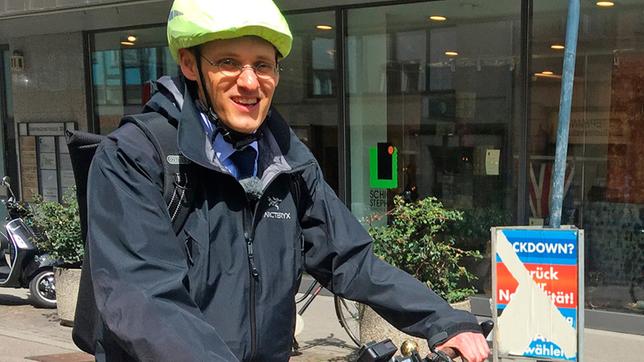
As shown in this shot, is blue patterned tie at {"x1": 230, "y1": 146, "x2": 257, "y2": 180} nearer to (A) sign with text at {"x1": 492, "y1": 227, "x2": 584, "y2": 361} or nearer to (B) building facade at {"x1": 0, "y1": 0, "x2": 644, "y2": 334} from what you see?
(A) sign with text at {"x1": 492, "y1": 227, "x2": 584, "y2": 361}

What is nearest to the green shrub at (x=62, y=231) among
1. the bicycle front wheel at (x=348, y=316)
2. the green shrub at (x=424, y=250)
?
the bicycle front wheel at (x=348, y=316)

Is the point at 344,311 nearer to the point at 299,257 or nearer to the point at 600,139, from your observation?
the point at 600,139

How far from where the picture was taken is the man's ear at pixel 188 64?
1.68 meters

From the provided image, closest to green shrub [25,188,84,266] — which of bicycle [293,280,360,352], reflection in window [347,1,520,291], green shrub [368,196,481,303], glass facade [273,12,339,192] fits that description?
bicycle [293,280,360,352]

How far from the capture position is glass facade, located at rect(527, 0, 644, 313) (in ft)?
21.3

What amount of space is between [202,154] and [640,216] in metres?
6.05

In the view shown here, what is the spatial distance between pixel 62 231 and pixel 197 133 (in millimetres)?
5178

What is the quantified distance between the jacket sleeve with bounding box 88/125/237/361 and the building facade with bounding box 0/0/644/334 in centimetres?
583

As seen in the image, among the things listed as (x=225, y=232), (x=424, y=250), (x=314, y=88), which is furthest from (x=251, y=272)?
(x=314, y=88)

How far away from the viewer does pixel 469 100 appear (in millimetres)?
7336

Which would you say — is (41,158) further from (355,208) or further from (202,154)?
(202,154)

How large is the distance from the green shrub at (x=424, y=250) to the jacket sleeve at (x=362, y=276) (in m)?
2.68

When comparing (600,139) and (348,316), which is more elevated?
(600,139)

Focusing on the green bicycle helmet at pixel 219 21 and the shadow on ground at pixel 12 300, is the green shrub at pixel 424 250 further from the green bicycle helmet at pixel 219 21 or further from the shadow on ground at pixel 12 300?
the shadow on ground at pixel 12 300
